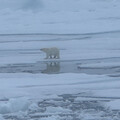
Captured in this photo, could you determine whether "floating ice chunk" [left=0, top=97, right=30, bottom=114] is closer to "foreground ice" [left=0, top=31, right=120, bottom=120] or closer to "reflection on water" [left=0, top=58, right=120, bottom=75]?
"foreground ice" [left=0, top=31, right=120, bottom=120]

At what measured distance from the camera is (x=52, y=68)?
11188 millimetres

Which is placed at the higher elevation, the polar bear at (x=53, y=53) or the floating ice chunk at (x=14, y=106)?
the polar bear at (x=53, y=53)

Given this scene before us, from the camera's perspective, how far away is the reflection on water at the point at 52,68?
1071cm

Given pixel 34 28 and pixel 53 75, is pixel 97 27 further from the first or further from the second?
pixel 53 75

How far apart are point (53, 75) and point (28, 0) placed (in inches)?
706

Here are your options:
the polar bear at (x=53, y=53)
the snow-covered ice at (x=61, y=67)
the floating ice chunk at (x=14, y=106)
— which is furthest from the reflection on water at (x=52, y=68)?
the floating ice chunk at (x=14, y=106)

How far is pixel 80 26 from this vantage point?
21672 mm

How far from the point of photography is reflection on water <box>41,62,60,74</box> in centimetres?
1071

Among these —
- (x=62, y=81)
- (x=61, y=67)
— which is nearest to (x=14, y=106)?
(x=62, y=81)

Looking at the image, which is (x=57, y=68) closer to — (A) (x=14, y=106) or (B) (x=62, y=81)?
(B) (x=62, y=81)

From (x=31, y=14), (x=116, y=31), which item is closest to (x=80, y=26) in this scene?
(x=116, y=31)

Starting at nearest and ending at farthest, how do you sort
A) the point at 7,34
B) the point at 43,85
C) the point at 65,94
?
the point at 65,94, the point at 43,85, the point at 7,34

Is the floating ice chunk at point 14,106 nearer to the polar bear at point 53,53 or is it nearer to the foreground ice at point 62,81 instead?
the foreground ice at point 62,81

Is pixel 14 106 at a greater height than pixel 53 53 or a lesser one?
lesser
